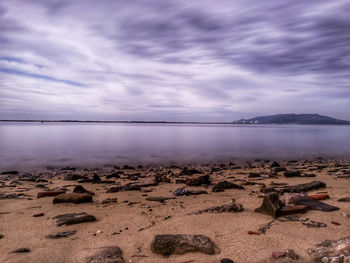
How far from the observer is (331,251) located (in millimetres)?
3898

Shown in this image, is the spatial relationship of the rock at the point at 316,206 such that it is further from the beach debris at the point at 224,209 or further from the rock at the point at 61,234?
the rock at the point at 61,234

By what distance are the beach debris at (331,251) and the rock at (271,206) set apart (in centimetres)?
141

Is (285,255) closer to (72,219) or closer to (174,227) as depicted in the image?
(174,227)

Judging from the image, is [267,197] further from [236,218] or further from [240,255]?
[240,255]

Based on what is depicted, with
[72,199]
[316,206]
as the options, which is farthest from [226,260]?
[72,199]

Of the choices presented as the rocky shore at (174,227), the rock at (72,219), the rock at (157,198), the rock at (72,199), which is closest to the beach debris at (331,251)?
the rocky shore at (174,227)

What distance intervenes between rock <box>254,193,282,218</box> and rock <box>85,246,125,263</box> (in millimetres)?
3710

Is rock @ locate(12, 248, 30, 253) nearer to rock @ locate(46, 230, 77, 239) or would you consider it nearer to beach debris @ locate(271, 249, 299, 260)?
rock @ locate(46, 230, 77, 239)

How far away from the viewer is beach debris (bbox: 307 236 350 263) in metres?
3.59

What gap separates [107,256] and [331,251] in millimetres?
3739

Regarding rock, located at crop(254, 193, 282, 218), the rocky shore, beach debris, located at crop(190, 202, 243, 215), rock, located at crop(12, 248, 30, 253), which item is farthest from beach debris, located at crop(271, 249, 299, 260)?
rock, located at crop(12, 248, 30, 253)

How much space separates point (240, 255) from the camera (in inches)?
163

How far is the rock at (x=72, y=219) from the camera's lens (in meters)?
5.62

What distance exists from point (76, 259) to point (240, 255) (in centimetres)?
285
